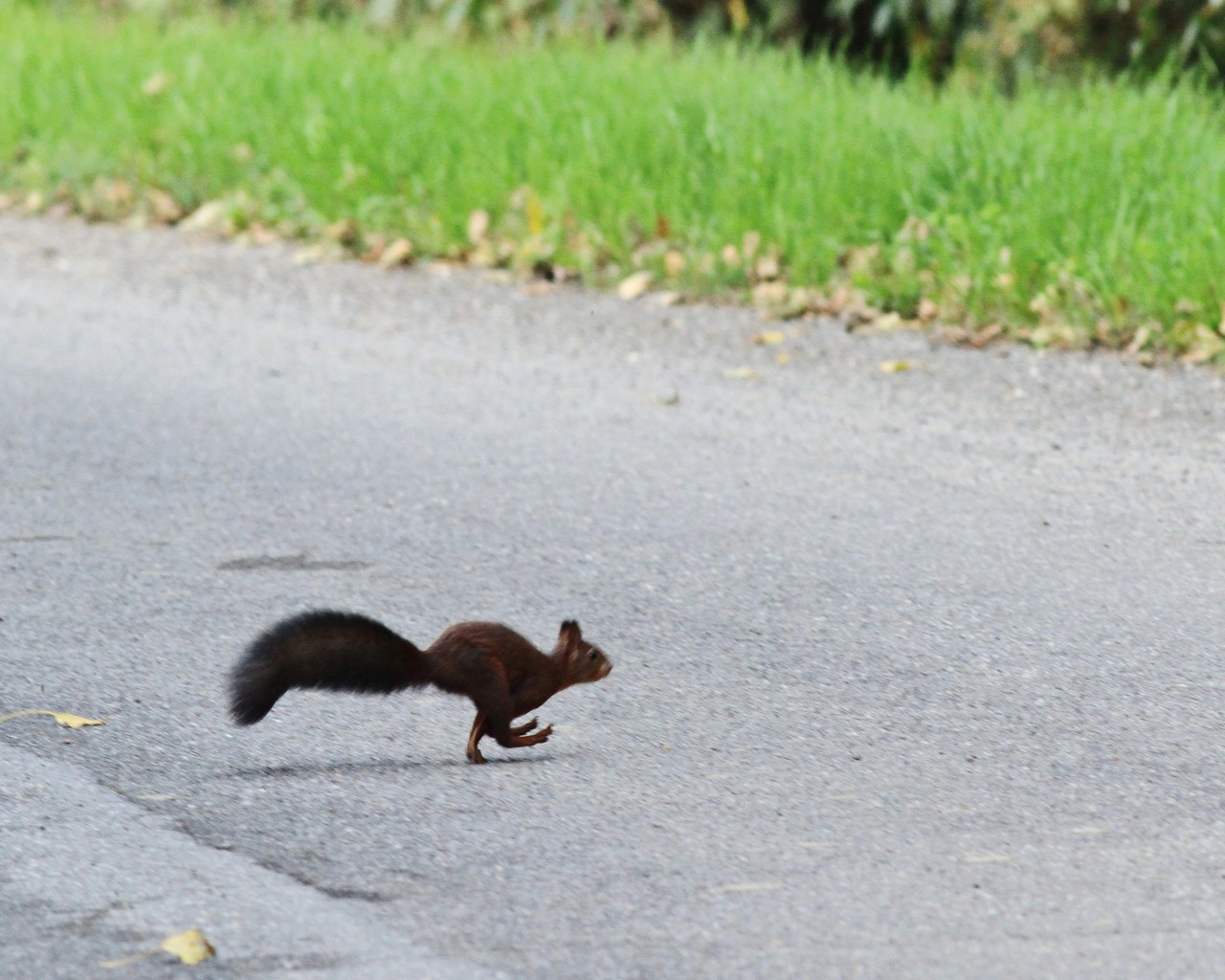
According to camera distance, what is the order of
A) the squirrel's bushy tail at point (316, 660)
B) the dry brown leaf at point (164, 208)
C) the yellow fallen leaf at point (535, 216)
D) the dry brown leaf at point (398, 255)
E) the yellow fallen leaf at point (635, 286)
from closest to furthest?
the squirrel's bushy tail at point (316, 660)
the yellow fallen leaf at point (635, 286)
the yellow fallen leaf at point (535, 216)
the dry brown leaf at point (398, 255)
the dry brown leaf at point (164, 208)

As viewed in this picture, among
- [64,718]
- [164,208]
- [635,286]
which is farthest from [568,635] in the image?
[164,208]

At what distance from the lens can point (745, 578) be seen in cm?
461

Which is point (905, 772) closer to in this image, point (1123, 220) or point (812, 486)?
point (812, 486)

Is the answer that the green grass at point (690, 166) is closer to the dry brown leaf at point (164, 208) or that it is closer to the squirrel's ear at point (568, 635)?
the dry brown leaf at point (164, 208)

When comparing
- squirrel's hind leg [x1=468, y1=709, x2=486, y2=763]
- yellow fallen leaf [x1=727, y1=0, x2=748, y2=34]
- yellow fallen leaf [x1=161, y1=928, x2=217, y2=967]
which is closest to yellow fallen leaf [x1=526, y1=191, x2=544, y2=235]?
yellow fallen leaf [x1=727, y1=0, x2=748, y2=34]

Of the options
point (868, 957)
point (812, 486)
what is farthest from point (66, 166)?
point (868, 957)

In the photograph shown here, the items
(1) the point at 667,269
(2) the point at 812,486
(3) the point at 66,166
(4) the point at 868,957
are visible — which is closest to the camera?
(4) the point at 868,957

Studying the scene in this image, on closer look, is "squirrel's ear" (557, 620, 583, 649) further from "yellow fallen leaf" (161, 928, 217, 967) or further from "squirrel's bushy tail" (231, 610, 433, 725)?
"yellow fallen leaf" (161, 928, 217, 967)

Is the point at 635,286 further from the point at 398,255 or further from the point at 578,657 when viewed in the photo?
the point at 578,657

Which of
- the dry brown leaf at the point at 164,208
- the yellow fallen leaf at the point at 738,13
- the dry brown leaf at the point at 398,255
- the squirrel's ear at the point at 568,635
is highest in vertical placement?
the yellow fallen leaf at the point at 738,13

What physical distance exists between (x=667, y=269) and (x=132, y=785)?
458 cm

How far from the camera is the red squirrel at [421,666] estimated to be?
3.28 meters

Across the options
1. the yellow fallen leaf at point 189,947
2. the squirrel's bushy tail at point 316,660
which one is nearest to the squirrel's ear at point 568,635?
the squirrel's bushy tail at point 316,660

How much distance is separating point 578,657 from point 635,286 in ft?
13.6
